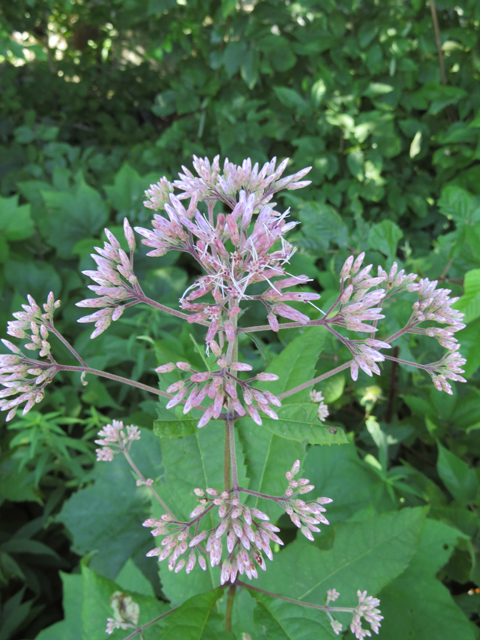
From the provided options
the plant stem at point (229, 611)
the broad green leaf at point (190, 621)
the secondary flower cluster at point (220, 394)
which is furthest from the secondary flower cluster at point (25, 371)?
the plant stem at point (229, 611)

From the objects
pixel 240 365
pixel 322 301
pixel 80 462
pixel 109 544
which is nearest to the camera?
pixel 240 365

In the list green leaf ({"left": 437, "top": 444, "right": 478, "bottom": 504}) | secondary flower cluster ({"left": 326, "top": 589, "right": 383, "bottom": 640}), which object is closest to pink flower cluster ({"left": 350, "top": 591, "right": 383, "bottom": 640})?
secondary flower cluster ({"left": 326, "top": 589, "right": 383, "bottom": 640})

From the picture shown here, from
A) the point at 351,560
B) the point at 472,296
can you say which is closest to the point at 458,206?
the point at 472,296

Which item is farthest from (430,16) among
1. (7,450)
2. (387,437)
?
(7,450)

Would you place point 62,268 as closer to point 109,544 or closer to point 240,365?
point 109,544

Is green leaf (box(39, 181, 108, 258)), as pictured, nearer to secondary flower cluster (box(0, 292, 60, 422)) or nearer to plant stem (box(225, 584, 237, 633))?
secondary flower cluster (box(0, 292, 60, 422))

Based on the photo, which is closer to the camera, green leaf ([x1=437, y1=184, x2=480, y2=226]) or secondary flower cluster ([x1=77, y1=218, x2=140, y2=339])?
secondary flower cluster ([x1=77, y1=218, x2=140, y2=339])

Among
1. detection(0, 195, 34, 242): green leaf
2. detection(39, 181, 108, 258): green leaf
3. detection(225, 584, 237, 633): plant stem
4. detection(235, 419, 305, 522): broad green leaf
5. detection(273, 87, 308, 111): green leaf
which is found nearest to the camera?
detection(225, 584, 237, 633): plant stem

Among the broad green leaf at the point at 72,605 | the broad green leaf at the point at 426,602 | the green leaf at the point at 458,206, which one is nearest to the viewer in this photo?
the broad green leaf at the point at 426,602

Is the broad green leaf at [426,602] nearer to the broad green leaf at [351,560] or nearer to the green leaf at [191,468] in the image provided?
the broad green leaf at [351,560]
